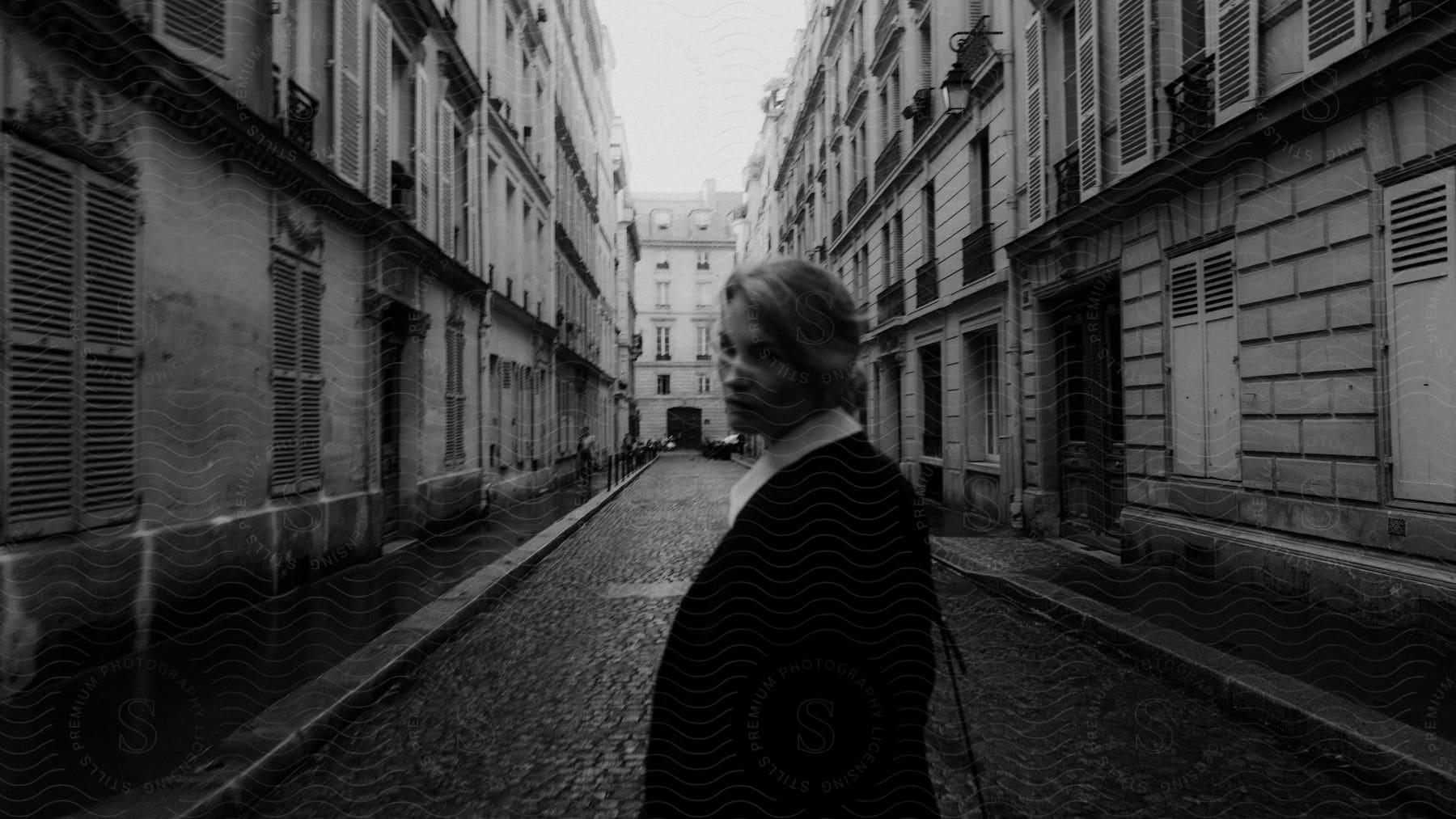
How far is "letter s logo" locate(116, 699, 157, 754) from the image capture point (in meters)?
3.46

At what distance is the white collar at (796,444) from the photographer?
120cm

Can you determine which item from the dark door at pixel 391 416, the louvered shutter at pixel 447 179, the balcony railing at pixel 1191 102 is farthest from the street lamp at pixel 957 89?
the dark door at pixel 391 416

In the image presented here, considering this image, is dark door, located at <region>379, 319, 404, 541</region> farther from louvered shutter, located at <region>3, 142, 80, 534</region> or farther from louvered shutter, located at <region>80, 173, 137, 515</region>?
louvered shutter, located at <region>3, 142, 80, 534</region>

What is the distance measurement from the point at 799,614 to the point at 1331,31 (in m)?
6.93

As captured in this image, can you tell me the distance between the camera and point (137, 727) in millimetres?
3715

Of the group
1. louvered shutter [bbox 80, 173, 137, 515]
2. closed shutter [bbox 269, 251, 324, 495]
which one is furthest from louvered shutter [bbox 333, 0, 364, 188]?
louvered shutter [bbox 80, 173, 137, 515]

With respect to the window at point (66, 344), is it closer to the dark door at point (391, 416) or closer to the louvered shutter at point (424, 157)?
the dark door at point (391, 416)

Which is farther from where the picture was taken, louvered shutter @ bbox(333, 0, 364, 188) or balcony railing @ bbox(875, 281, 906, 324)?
balcony railing @ bbox(875, 281, 906, 324)

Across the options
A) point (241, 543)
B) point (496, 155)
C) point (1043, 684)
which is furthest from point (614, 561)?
point (496, 155)

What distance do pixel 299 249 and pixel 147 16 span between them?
2.49 metres

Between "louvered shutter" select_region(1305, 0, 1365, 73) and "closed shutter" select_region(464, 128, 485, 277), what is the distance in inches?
429

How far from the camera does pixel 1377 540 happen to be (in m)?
5.74

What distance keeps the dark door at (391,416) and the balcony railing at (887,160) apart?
10232mm

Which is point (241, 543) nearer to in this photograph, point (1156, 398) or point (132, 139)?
point (132, 139)
